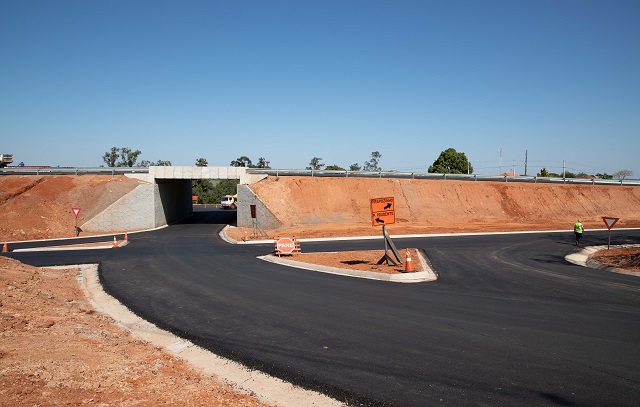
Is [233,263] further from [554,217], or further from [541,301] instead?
[554,217]

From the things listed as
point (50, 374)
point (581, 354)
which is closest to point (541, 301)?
point (581, 354)

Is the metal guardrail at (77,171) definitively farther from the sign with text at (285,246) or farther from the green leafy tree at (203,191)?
the green leafy tree at (203,191)

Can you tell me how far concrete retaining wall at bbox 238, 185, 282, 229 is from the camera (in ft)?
132

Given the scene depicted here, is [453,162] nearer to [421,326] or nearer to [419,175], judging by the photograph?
[419,175]

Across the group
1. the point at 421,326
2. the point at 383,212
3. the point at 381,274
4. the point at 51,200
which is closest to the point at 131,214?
the point at 51,200

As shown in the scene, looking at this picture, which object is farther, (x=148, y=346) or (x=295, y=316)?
(x=295, y=316)

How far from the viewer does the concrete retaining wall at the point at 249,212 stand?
1585 inches

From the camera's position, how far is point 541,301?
12.4 meters

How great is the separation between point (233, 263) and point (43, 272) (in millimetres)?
7827

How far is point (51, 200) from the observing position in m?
40.5

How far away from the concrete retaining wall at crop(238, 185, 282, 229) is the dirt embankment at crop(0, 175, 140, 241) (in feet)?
35.2

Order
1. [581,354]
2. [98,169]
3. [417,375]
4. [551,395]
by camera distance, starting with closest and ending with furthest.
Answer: [551,395] → [417,375] → [581,354] → [98,169]

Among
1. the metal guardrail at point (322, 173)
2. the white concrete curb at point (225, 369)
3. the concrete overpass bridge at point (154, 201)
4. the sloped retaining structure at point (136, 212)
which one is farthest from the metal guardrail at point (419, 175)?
the white concrete curb at point (225, 369)

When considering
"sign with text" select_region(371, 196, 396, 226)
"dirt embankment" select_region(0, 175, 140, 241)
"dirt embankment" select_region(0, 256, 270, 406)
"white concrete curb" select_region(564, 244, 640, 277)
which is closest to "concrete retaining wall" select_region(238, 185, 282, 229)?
"dirt embankment" select_region(0, 175, 140, 241)
